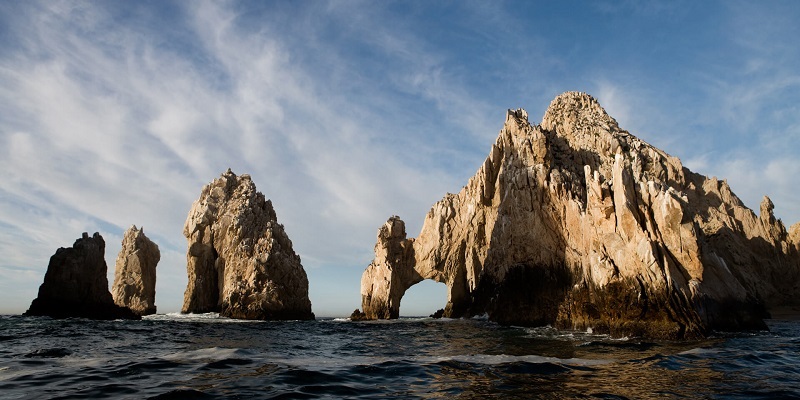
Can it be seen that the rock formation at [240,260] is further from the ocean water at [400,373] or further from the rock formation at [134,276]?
the ocean water at [400,373]

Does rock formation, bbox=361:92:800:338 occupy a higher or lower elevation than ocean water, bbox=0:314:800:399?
higher

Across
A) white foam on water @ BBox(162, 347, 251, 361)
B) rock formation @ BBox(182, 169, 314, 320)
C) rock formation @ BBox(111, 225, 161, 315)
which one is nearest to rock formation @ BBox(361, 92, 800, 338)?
rock formation @ BBox(182, 169, 314, 320)

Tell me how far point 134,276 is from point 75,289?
69.2 ft

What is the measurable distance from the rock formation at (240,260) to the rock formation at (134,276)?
9.97 m

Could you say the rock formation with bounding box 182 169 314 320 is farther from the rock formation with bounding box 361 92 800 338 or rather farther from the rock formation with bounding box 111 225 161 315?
the rock formation with bounding box 361 92 800 338

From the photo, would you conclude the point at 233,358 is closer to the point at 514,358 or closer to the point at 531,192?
the point at 514,358

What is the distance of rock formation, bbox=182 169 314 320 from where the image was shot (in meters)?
59.2

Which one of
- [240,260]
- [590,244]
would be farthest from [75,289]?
[590,244]

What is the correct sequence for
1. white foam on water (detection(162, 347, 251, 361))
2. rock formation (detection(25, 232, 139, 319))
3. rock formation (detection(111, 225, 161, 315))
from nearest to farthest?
white foam on water (detection(162, 347, 251, 361)) → rock formation (detection(25, 232, 139, 319)) → rock formation (detection(111, 225, 161, 315))

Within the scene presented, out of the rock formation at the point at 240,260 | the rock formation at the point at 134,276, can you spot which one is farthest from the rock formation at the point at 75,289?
the rock formation at the point at 134,276

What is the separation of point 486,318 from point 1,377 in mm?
47525

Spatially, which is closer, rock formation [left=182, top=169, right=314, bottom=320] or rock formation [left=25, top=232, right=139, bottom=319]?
rock formation [left=25, top=232, right=139, bottom=319]

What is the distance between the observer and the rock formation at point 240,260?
194 ft

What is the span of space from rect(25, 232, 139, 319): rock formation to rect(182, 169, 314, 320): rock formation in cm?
1281
